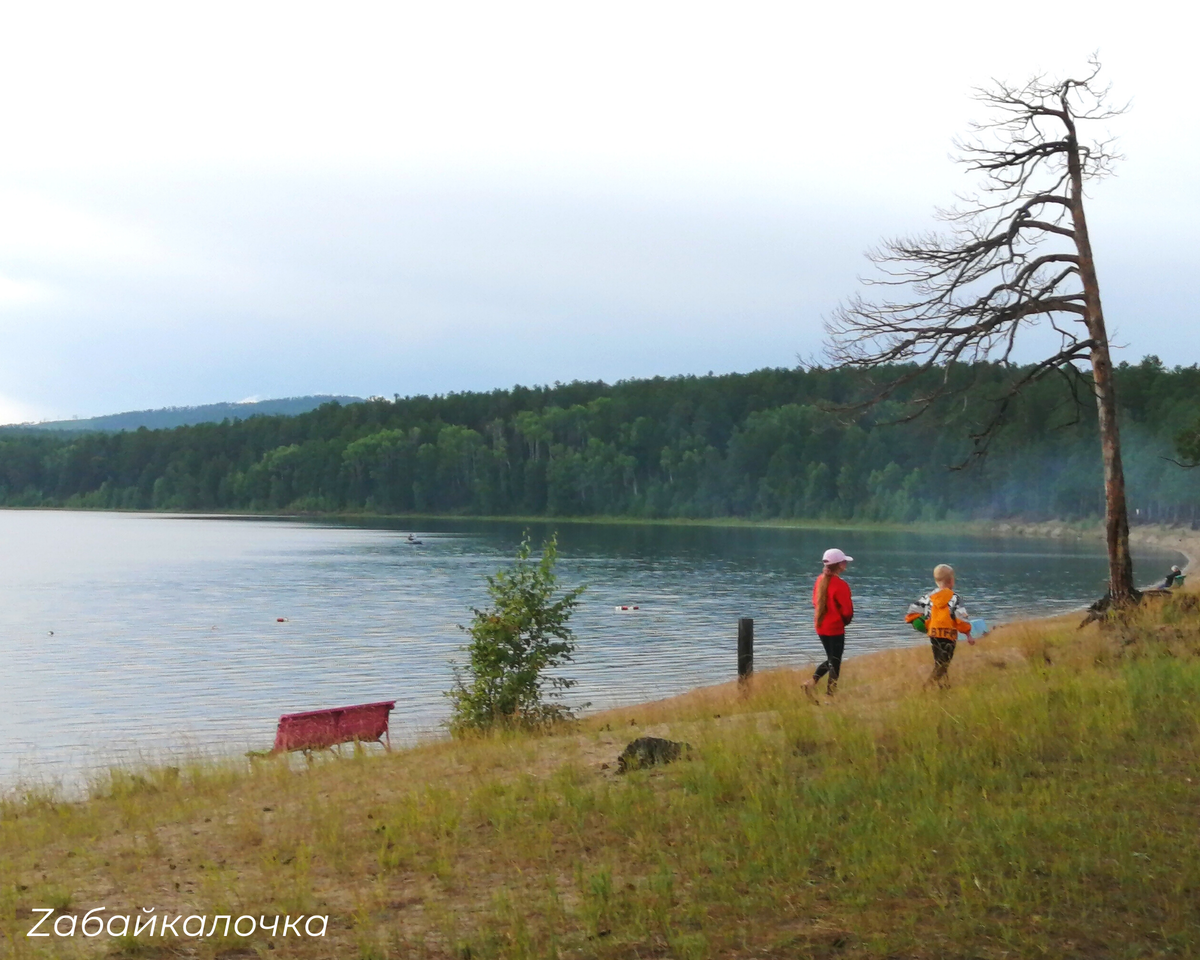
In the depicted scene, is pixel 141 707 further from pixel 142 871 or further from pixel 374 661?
pixel 142 871

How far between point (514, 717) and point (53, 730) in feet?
42.1

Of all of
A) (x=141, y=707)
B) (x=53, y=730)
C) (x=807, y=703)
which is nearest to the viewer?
(x=807, y=703)

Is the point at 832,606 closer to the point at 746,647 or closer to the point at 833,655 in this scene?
the point at 833,655

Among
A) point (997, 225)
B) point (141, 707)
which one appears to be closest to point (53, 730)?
point (141, 707)

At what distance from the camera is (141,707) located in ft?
88.0

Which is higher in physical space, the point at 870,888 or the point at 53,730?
the point at 870,888

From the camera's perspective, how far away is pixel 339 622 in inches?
1763

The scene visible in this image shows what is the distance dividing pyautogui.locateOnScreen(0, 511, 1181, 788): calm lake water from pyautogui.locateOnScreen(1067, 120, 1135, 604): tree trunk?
10.4m

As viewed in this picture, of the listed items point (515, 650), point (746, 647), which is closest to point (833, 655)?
point (746, 647)

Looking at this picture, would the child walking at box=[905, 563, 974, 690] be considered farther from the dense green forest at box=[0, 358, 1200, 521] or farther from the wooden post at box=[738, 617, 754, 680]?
the dense green forest at box=[0, 358, 1200, 521]

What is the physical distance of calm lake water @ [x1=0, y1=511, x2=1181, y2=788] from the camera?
25.5 meters

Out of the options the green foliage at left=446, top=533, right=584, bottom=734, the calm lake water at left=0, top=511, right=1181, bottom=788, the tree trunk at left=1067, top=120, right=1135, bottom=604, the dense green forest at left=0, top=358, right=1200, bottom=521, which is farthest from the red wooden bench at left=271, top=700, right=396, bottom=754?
the dense green forest at left=0, top=358, right=1200, bottom=521

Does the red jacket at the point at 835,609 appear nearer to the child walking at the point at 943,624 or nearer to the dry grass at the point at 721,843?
the child walking at the point at 943,624

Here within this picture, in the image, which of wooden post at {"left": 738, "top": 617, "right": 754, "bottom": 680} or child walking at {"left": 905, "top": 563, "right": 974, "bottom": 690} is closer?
child walking at {"left": 905, "top": 563, "right": 974, "bottom": 690}
